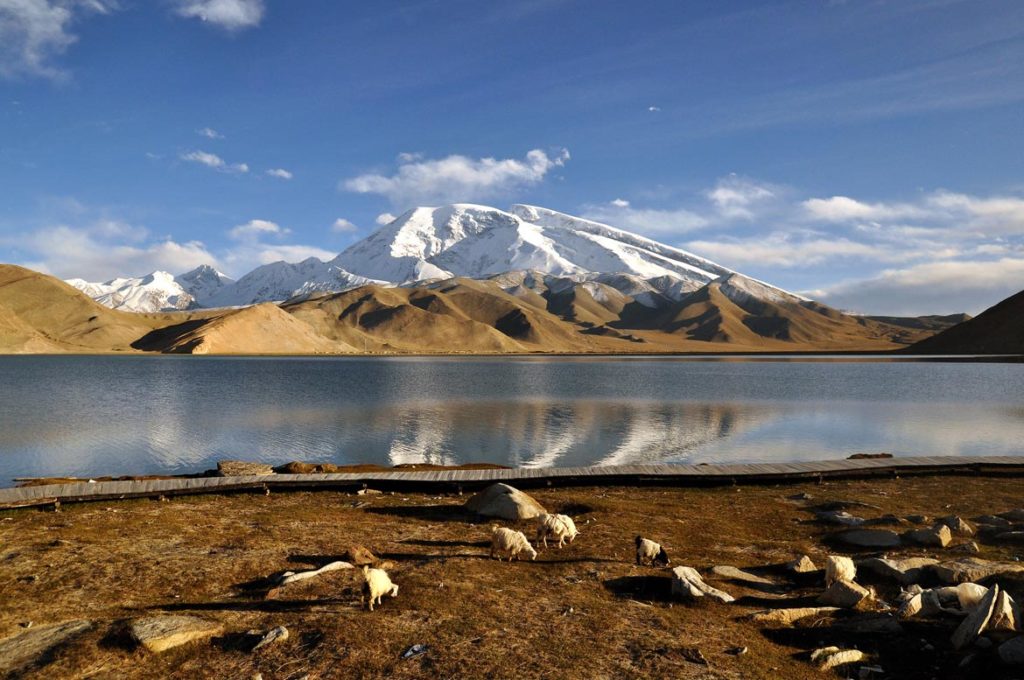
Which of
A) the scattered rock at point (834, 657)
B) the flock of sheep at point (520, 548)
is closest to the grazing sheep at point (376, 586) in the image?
the flock of sheep at point (520, 548)

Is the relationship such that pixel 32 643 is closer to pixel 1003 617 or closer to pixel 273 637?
pixel 273 637

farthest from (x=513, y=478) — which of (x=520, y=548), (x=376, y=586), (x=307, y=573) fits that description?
(x=376, y=586)

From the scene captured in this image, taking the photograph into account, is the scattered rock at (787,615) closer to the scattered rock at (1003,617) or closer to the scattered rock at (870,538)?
the scattered rock at (1003,617)

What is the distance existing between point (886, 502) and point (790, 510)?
433 cm

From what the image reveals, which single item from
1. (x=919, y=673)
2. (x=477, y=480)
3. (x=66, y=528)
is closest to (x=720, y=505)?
(x=477, y=480)

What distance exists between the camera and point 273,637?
454 inches

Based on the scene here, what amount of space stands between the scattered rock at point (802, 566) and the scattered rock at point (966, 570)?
2434mm

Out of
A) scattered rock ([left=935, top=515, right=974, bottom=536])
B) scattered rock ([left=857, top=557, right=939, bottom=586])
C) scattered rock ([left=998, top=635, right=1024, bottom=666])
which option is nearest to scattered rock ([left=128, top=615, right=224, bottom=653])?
scattered rock ([left=998, top=635, right=1024, bottom=666])

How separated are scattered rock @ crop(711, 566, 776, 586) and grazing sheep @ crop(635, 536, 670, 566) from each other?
3.82ft

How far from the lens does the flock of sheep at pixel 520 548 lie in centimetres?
1312

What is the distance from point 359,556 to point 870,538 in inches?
546

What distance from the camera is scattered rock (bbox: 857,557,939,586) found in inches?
576

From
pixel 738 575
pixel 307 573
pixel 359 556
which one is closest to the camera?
pixel 307 573

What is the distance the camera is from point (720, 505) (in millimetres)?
23922
